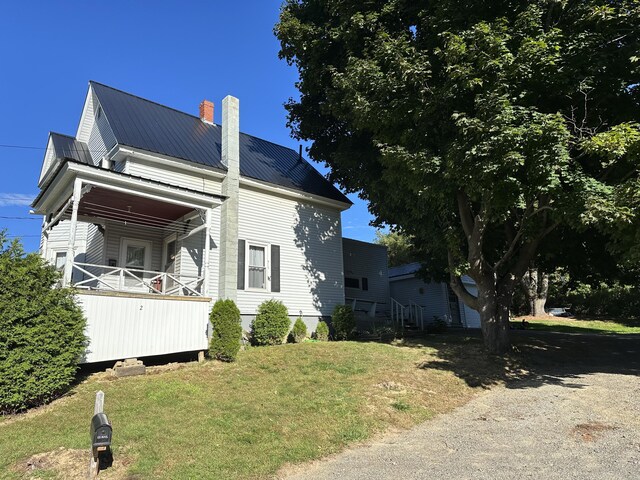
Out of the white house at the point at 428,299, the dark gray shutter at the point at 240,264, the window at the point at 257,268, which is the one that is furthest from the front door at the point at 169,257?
the white house at the point at 428,299

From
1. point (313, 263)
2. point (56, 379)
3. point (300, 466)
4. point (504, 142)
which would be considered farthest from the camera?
point (313, 263)

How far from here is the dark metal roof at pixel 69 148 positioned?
587 inches

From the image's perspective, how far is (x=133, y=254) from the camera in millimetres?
13664

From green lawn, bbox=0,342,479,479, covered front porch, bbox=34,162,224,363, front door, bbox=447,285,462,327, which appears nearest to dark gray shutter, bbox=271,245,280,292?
covered front porch, bbox=34,162,224,363

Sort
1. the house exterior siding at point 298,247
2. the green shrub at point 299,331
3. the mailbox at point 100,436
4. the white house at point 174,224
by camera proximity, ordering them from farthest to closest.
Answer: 1. the house exterior siding at point 298,247
2. the green shrub at point 299,331
3. the white house at point 174,224
4. the mailbox at point 100,436

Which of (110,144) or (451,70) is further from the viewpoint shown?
(110,144)

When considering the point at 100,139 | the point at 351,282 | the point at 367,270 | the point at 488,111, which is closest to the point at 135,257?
the point at 100,139

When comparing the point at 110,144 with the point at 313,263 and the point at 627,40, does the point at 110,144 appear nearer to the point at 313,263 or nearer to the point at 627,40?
the point at 313,263

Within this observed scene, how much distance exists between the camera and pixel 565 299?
32.9 meters

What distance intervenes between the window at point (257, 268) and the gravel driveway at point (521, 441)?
7970 mm

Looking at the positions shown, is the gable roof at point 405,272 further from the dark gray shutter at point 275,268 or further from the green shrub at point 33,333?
the green shrub at point 33,333

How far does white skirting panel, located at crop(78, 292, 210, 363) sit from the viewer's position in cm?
908

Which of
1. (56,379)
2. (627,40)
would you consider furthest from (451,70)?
(56,379)

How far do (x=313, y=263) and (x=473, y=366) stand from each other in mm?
7229
